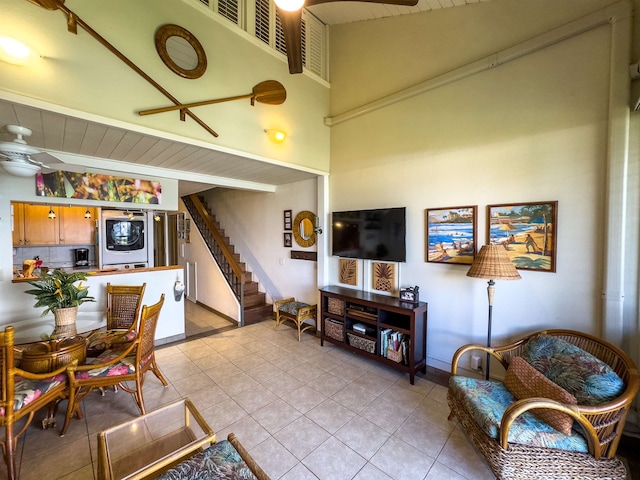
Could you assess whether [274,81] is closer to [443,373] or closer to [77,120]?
[77,120]

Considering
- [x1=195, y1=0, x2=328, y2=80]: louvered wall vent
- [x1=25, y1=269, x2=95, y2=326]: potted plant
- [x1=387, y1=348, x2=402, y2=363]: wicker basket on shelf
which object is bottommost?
[x1=387, y1=348, x2=402, y2=363]: wicker basket on shelf

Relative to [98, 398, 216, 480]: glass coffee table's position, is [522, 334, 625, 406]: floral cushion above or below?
above

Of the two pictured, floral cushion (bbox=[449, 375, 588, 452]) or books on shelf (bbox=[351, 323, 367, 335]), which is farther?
books on shelf (bbox=[351, 323, 367, 335])

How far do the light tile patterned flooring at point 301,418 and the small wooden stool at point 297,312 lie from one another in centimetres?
63

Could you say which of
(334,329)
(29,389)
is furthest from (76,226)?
(334,329)

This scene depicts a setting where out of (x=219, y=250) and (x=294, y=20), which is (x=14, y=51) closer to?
(x=294, y=20)

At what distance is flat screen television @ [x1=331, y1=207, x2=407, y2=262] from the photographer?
3242mm

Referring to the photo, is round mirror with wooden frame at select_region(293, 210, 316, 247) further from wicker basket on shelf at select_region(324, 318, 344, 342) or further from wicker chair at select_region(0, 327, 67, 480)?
wicker chair at select_region(0, 327, 67, 480)

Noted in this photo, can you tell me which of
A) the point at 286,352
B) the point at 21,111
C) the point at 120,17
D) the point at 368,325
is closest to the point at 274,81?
the point at 120,17

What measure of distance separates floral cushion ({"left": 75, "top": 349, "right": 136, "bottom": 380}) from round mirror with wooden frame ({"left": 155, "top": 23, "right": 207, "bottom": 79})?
2.74 meters

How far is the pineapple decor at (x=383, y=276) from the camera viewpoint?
3434mm

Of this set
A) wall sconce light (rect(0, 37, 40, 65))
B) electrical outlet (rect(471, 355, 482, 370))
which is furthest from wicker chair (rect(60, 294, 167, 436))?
electrical outlet (rect(471, 355, 482, 370))

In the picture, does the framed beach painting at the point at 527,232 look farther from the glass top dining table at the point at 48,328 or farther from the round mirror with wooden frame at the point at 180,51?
the glass top dining table at the point at 48,328

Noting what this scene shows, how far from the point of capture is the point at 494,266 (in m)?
2.26
